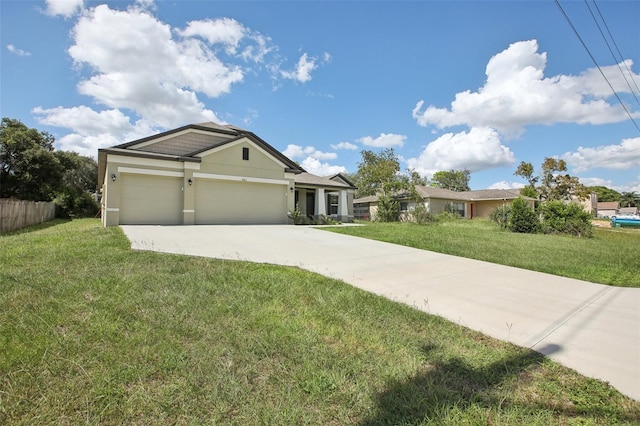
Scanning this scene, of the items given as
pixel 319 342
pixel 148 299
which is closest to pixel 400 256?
pixel 319 342

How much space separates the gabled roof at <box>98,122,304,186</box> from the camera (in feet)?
46.6

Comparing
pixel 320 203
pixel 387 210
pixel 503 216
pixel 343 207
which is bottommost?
pixel 503 216

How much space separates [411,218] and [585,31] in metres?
18.3

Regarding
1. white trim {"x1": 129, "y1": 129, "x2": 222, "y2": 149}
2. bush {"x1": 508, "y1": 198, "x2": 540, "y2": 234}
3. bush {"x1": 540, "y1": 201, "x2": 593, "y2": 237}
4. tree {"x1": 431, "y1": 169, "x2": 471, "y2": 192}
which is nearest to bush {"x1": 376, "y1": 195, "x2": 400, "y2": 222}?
bush {"x1": 508, "y1": 198, "x2": 540, "y2": 234}

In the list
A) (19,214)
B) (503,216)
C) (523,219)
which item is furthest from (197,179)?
(503,216)

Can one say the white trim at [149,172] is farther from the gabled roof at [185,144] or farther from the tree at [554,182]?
the tree at [554,182]

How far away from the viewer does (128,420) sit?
A: 196cm

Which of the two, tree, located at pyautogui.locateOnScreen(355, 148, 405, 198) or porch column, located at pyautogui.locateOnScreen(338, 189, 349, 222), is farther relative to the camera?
tree, located at pyautogui.locateOnScreen(355, 148, 405, 198)

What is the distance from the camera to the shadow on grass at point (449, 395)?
2.11 metres

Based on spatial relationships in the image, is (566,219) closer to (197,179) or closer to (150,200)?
(197,179)

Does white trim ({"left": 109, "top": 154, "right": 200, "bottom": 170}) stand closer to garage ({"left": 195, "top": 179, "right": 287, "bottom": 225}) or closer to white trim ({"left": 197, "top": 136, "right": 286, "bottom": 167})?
white trim ({"left": 197, "top": 136, "right": 286, "bottom": 167})

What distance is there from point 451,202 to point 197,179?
26.6 meters

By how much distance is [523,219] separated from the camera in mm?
17500

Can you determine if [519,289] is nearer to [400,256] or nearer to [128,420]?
[400,256]
